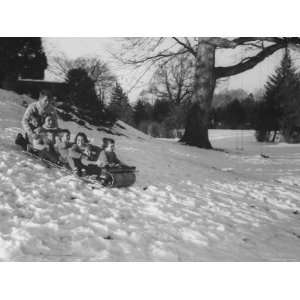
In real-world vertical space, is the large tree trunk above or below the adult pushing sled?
above

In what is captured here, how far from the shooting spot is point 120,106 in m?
3.53

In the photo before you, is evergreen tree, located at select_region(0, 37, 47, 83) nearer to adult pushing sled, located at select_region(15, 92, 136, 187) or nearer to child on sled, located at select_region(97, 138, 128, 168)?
adult pushing sled, located at select_region(15, 92, 136, 187)

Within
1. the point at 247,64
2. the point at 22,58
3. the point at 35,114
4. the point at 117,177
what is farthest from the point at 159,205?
the point at 22,58

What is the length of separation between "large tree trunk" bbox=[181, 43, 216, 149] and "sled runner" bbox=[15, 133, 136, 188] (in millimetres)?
827

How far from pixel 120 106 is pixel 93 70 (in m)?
0.44

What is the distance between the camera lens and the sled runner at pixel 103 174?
316cm

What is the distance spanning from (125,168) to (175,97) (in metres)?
0.93

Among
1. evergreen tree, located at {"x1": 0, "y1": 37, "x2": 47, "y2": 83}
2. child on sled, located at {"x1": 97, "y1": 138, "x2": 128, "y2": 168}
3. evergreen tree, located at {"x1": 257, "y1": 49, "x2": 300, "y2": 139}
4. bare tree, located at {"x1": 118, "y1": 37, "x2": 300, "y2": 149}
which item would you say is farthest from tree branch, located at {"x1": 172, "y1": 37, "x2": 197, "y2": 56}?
evergreen tree, located at {"x1": 0, "y1": 37, "x2": 47, "y2": 83}

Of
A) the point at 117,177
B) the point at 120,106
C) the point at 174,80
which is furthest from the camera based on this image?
the point at 174,80

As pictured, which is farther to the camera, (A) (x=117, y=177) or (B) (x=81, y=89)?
(B) (x=81, y=89)

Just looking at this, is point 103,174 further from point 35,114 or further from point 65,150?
point 35,114

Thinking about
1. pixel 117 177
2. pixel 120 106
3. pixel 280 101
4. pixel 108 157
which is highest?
pixel 280 101

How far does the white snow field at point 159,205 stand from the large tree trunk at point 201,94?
17 cm

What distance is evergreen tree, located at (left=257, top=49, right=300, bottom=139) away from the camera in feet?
11.5
